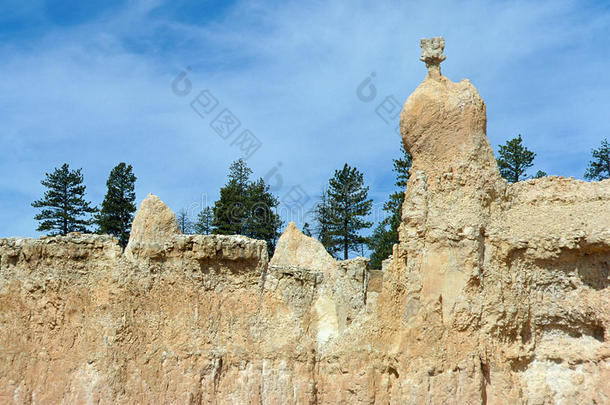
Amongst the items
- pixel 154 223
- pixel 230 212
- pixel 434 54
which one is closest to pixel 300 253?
pixel 154 223

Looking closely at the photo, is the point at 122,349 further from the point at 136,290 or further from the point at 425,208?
the point at 425,208

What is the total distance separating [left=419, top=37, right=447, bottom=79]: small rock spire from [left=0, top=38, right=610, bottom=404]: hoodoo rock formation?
0.11 ft

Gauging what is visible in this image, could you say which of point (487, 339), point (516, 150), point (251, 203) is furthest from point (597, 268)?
point (251, 203)

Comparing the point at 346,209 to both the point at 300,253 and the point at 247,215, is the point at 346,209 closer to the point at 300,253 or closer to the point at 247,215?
the point at 247,215

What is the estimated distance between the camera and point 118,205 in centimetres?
3734

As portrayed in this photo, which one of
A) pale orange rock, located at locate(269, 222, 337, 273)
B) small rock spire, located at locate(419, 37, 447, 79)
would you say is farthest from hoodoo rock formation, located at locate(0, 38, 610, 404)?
pale orange rock, located at locate(269, 222, 337, 273)

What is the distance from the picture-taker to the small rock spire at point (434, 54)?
1700cm

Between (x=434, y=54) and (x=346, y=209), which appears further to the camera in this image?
(x=346, y=209)

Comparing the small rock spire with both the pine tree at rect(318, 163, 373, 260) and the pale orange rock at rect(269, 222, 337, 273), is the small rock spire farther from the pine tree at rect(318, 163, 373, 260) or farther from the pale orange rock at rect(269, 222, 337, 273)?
the pine tree at rect(318, 163, 373, 260)

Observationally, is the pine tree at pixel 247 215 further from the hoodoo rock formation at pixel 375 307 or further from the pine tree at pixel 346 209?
the hoodoo rock formation at pixel 375 307

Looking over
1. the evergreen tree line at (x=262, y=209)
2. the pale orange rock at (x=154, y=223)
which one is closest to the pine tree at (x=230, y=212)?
the evergreen tree line at (x=262, y=209)

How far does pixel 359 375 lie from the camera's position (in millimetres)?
15992

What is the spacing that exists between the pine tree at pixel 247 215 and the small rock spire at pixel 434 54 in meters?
22.4

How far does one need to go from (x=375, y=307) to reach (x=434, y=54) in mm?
5894
